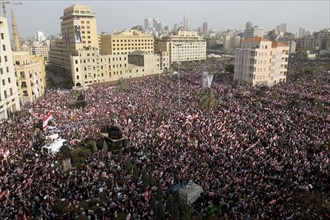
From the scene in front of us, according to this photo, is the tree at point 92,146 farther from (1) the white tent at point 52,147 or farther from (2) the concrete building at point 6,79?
(2) the concrete building at point 6,79

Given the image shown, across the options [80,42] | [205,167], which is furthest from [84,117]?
[80,42]

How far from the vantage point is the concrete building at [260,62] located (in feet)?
211

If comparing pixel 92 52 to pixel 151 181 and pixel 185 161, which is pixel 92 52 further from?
pixel 151 181

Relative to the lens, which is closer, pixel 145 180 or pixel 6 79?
pixel 145 180

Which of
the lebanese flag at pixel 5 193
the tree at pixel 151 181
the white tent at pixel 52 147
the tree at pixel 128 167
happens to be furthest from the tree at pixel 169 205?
the white tent at pixel 52 147

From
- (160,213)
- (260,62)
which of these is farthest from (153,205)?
(260,62)

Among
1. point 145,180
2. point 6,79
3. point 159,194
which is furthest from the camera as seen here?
point 6,79

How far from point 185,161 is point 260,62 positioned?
4823 centimetres

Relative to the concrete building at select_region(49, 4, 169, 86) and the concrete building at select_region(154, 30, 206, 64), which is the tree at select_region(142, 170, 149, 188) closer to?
the concrete building at select_region(49, 4, 169, 86)

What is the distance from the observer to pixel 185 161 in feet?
79.5

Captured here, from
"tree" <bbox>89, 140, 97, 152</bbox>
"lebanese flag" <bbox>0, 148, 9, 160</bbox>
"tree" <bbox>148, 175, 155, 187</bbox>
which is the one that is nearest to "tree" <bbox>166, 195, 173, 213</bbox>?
"tree" <bbox>148, 175, 155, 187</bbox>

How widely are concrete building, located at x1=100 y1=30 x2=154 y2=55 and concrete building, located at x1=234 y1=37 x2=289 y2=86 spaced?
50301 millimetres

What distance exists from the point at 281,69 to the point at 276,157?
50.5 m

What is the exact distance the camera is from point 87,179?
2106 centimetres
